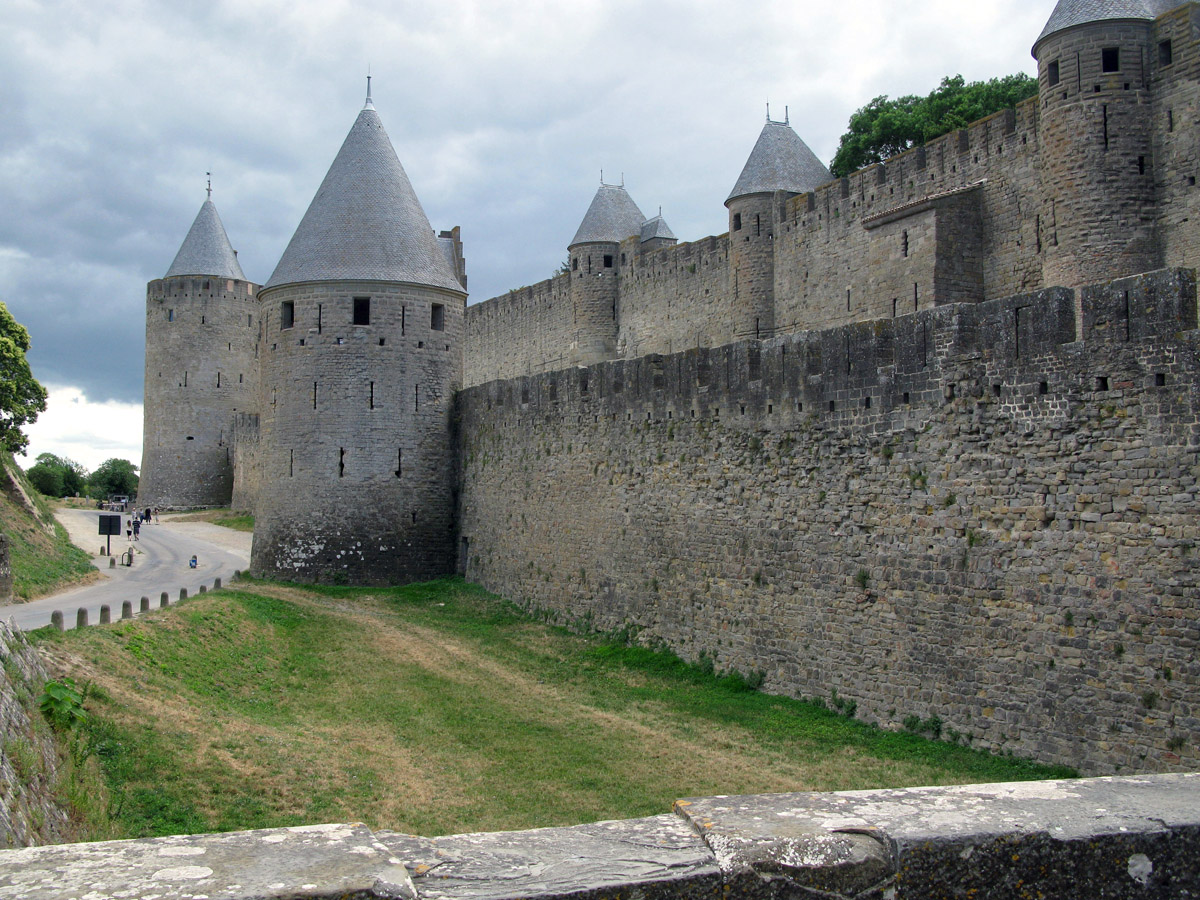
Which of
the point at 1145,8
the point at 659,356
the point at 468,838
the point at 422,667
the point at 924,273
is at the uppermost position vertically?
the point at 1145,8

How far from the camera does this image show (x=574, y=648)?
61.4 feet

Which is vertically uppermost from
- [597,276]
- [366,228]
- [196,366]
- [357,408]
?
[597,276]

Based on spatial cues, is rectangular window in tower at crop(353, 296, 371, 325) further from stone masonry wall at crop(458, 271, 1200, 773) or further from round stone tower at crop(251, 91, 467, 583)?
stone masonry wall at crop(458, 271, 1200, 773)

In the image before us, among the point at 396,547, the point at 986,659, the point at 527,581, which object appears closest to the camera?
the point at 986,659

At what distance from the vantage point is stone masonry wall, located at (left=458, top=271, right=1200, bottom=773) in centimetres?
1016

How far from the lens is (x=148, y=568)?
28812 mm

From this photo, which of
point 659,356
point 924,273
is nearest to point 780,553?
point 659,356

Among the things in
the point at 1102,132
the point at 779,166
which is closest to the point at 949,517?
the point at 1102,132

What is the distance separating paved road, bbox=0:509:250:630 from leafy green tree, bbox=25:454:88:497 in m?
29.1

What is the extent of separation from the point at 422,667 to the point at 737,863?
14.4 metres

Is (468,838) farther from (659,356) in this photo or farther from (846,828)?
(659,356)

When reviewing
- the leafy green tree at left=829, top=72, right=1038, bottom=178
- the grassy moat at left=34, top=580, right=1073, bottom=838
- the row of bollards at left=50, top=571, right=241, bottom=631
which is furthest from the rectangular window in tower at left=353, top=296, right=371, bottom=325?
the leafy green tree at left=829, top=72, right=1038, bottom=178

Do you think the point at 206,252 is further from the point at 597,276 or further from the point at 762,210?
the point at 762,210

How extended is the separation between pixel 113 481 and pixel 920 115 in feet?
261
